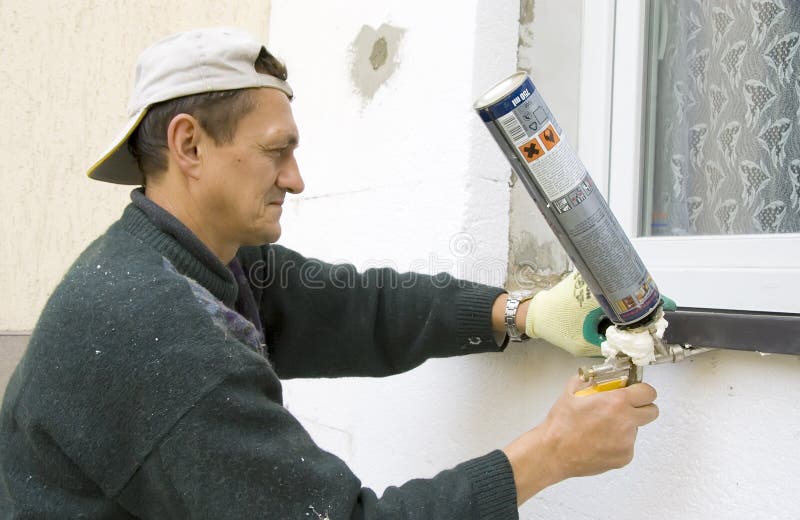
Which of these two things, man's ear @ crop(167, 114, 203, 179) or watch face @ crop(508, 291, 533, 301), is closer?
man's ear @ crop(167, 114, 203, 179)

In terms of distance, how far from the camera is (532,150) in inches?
35.8

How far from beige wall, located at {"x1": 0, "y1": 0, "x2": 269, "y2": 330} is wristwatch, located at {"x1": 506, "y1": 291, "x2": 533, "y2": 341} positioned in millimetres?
1736

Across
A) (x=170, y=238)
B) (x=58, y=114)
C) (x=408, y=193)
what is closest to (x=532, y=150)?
(x=170, y=238)

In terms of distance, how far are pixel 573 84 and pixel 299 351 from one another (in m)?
0.87

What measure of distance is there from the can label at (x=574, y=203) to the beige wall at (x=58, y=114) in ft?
6.43

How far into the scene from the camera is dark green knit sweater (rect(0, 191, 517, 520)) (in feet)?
3.09

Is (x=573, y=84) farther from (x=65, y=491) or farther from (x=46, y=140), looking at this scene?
(x=46, y=140)

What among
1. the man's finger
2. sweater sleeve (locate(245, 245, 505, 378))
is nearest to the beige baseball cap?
sweater sleeve (locate(245, 245, 505, 378))

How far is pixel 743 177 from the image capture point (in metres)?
1.28

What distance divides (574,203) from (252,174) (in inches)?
24.1

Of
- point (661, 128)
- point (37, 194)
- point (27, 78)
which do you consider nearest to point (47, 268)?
point (37, 194)

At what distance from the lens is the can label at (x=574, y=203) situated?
2.94ft

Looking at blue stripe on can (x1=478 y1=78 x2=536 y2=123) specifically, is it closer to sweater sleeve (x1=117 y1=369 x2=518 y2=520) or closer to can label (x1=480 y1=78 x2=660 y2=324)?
can label (x1=480 y1=78 x2=660 y2=324)

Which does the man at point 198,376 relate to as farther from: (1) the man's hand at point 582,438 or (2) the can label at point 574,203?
(2) the can label at point 574,203
